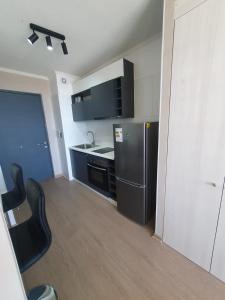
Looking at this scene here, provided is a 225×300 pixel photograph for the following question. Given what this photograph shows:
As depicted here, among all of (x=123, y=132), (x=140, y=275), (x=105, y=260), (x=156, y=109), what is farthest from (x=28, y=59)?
(x=140, y=275)

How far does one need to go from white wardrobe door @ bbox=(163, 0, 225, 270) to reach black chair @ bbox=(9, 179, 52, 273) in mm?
1234

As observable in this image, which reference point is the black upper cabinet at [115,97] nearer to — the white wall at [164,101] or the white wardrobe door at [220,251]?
the white wall at [164,101]

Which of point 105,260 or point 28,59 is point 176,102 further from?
point 28,59

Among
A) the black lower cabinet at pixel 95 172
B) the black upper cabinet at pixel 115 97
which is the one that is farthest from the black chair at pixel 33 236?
the black upper cabinet at pixel 115 97

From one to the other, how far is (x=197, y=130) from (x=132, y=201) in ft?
4.21

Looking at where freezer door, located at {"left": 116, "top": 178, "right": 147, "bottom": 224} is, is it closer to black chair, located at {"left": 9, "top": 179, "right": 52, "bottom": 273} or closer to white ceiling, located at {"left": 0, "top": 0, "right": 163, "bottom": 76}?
black chair, located at {"left": 9, "top": 179, "right": 52, "bottom": 273}

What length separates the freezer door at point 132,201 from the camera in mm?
1874

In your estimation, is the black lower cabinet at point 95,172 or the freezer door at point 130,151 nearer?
the freezer door at point 130,151

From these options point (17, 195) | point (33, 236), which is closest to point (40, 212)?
point (33, 236)

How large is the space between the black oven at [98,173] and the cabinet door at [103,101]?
33.2 inches

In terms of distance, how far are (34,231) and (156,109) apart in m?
2.12

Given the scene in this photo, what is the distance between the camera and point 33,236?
1.17 meters

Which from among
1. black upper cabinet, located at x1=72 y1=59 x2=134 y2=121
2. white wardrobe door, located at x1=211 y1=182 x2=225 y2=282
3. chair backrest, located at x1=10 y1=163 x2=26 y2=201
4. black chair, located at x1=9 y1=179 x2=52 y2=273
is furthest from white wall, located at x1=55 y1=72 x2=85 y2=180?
white wardrobe door, located at x1=211 y1=182 x2=225 y2=282

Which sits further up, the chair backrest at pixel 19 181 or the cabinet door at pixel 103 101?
the cabinet door at pixel 103 101
